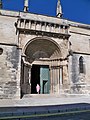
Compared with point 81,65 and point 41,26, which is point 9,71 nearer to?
point 41,26

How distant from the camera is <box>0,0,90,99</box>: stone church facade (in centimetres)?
1334

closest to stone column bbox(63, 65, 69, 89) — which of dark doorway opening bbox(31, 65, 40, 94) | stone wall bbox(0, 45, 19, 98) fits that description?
dark doorway opening bbox(31, 65, 40, 94)

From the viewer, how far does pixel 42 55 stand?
15.7 meters

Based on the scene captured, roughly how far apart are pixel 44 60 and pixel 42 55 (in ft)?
1.53

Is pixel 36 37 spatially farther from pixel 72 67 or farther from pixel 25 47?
pixel 72 67

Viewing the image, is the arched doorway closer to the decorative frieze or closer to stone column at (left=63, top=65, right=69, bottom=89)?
stone column at (left=63, top=65, right=69, bottom=89)

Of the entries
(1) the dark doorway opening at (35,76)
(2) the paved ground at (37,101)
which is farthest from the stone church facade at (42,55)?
(2) the paved ground at (37,101)

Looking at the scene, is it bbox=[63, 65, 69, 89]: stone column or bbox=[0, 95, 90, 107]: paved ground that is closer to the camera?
bbox=[0, 95, 90, 107]: paved ground

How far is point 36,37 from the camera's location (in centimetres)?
1462

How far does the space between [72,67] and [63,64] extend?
2.58ft

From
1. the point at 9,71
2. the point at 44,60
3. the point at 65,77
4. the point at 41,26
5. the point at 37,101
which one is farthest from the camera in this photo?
the point at 44,60

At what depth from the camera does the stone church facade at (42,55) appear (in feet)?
43.8

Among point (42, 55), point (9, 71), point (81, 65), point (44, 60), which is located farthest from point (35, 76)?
point (81, 65)

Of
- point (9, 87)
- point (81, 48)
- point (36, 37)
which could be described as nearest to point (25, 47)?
point (36, 37)
